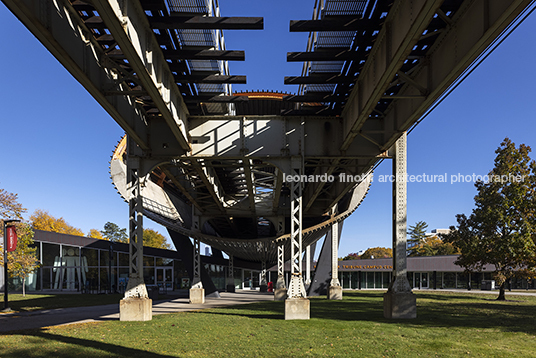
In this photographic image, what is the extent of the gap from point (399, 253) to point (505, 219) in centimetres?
1591

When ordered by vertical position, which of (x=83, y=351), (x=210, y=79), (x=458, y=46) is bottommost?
(x=83, y=351)

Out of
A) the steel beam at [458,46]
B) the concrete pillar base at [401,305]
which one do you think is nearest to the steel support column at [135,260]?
the concrete pillar base at [401,305]

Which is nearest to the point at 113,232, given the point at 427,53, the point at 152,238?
the point at 152,238

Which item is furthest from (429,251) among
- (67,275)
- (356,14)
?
(356,14)

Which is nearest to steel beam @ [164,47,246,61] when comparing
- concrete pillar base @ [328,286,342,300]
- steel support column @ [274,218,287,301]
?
steel support column @ [274,218,287,301]

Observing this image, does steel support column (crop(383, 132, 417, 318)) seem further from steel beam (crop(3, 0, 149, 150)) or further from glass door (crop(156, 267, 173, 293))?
glass door (crop(156, 267, 173, 293))

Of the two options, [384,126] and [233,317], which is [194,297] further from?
[384,126]

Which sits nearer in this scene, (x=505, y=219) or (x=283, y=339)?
(x=283, y=339)

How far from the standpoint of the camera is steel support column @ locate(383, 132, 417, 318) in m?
14.1

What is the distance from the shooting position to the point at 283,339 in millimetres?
10180

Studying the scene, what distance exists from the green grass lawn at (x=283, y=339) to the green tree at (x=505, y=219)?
13277 mm

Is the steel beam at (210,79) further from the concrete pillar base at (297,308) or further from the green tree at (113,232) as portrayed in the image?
the green tree at (113,232)

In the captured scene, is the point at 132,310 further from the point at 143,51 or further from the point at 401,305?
the point at 401,305

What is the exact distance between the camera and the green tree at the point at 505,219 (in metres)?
25.9
